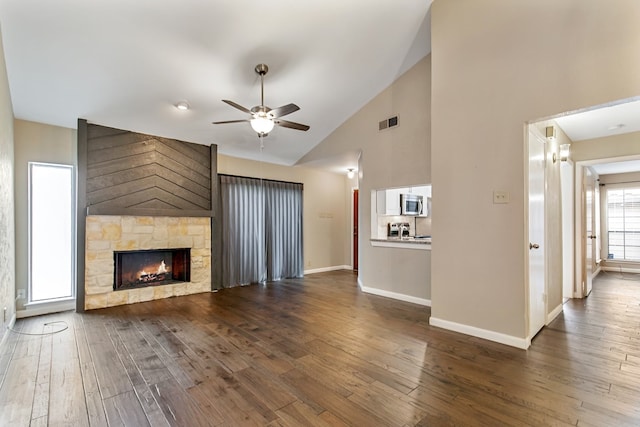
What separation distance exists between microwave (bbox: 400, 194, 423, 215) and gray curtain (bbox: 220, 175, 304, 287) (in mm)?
Answer: 2336

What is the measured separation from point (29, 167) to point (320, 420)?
4896mm

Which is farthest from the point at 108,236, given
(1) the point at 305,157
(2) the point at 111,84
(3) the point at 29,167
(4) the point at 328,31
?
(4) the point at 328,31

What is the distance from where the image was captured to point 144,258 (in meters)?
5.09

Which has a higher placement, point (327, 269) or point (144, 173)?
point (144, 173)

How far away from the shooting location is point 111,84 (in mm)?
3693

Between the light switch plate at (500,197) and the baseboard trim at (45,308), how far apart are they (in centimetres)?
569

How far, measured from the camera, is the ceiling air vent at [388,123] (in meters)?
4.78

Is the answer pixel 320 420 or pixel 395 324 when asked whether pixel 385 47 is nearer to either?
pixel 395 324

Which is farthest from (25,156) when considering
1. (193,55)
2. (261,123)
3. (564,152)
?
(564,152)

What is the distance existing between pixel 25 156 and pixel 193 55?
2793 mm

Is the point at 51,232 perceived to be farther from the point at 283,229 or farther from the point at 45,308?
the point at 283,229

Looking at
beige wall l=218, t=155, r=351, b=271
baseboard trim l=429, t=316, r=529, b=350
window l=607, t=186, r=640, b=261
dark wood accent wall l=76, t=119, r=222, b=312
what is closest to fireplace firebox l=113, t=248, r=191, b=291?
dark wood accent wall l=76, t=119, r=222, b=312

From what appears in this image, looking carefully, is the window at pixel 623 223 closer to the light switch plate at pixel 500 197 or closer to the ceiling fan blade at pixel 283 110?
the light switch plate at pixel 500 197

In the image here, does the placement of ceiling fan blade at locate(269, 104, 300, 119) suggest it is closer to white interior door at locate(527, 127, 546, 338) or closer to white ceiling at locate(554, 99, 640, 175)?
white interior door at locate(527, 127, 546, 338)
